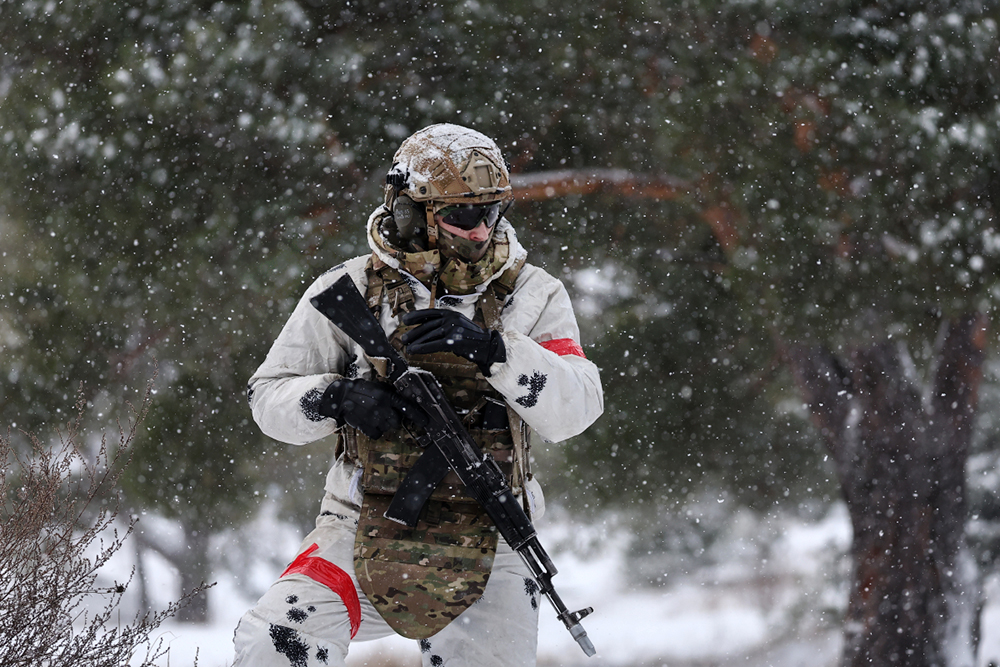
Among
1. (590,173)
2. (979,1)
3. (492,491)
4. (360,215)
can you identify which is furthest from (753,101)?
(492,491)

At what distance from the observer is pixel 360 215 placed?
470 centimetres

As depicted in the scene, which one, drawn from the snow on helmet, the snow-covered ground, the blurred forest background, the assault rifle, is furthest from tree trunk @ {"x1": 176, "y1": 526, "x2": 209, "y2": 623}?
the snow on helmet

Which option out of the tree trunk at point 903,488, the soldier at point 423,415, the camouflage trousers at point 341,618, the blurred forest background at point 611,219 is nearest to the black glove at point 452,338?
the soldier at point 423,415

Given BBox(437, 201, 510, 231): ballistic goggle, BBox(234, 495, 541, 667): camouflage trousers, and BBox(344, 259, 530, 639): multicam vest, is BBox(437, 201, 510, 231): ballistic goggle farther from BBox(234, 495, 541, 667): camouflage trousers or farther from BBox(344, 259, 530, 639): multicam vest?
BBox(234, 495, 541, 667): camouflage trousers

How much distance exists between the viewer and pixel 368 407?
177cm

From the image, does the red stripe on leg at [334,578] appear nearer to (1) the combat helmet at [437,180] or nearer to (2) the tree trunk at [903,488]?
(1) the combat helmet at [437,180]

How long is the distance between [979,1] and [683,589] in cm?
366

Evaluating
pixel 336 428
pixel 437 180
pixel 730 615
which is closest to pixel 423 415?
pixel 336 428

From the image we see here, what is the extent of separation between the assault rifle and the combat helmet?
0.82ft

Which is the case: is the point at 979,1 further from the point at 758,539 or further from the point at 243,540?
the point at 243,540

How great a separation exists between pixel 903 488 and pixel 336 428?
3970mm

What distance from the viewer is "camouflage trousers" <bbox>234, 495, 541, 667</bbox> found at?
1.69m

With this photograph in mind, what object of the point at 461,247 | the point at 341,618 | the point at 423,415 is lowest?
the point at 341,618

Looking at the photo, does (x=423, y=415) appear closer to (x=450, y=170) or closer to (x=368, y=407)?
(x=368, y=407)
